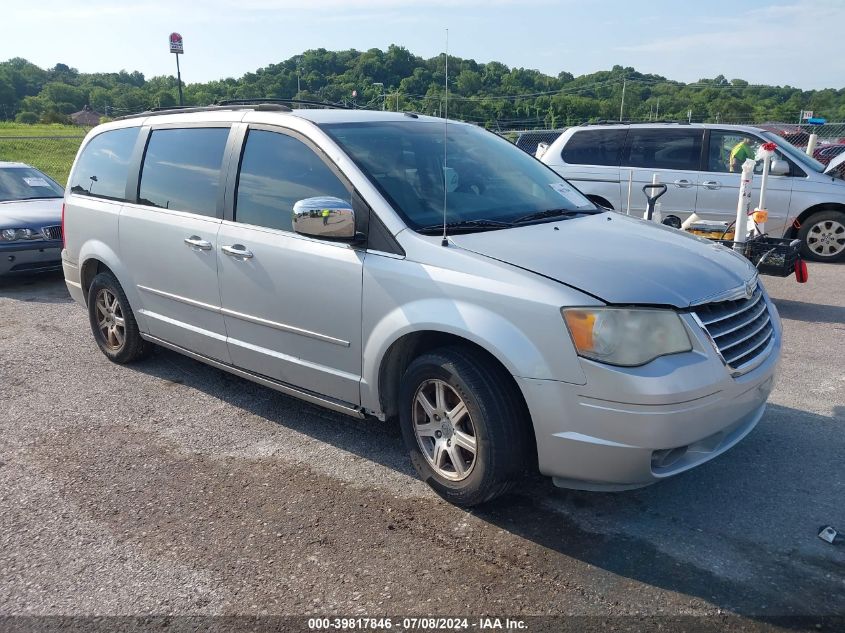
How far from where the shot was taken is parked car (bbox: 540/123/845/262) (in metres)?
9.12

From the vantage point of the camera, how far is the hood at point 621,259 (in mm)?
2920

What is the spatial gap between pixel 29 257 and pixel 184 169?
4.94 m

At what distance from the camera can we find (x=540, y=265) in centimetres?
303

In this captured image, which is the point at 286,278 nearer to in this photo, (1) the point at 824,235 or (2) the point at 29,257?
(2) the point at 29,257

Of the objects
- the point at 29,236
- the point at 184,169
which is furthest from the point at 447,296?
the point at 29,236

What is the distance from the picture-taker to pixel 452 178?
3.88 metres

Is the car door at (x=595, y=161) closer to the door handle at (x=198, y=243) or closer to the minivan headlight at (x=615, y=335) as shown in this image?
the door handle at (x=198, y=243)

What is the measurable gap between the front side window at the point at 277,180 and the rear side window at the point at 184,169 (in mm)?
267

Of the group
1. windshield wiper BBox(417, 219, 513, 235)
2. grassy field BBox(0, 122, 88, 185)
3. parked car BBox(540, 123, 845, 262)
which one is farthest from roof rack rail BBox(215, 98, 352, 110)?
grassy field BBox(0, 122, 88, 185)

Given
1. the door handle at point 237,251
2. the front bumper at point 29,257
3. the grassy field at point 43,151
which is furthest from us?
the grassy field at point 43,151

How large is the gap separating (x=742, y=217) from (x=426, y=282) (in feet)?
15.3

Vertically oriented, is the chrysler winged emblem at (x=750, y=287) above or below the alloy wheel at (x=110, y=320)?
above

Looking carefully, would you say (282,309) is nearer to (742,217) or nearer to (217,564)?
(217,564)

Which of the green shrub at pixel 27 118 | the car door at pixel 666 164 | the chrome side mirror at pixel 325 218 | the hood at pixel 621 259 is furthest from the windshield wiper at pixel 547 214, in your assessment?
the green shrub at pixel 27 118
